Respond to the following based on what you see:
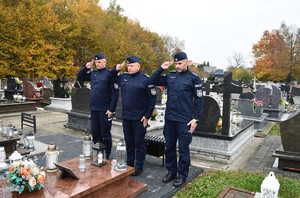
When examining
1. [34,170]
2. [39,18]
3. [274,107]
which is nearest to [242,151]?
[34,170]

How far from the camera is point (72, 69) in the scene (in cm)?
2612

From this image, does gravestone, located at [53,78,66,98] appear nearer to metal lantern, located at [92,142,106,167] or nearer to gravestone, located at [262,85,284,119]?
gravestone, located at [262,85,284,119]

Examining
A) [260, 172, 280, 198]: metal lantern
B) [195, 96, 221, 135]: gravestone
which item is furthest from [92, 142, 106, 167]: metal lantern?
[195, 96, 221, 135]: gravestone

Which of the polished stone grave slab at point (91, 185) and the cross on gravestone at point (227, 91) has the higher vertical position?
the cross on gravestone at point (227, 91)

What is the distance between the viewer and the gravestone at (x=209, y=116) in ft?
21.3

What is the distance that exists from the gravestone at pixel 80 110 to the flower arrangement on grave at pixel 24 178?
5654 mm

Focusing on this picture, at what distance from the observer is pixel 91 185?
3531 mm

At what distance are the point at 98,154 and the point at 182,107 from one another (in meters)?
1.59

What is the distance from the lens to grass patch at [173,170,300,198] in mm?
4508

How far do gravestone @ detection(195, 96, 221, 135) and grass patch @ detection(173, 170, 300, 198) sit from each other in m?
1.32

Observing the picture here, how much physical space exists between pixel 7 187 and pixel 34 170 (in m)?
0.52

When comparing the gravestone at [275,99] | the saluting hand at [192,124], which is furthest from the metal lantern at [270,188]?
the gravestone at [275,99]

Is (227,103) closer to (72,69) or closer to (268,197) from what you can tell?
(268,197)

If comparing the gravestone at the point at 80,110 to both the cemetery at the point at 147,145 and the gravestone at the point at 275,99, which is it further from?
the gravestone at the point at 275,99
